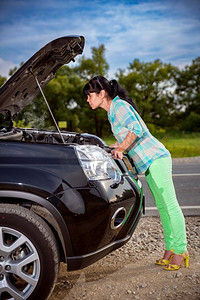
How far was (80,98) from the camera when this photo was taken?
3131 cm

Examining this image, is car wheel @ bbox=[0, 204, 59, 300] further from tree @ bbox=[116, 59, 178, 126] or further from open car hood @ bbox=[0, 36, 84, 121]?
tree @ bbox=[116, 59, 178, 126]

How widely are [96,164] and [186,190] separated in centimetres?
475

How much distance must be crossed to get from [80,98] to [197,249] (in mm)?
28052

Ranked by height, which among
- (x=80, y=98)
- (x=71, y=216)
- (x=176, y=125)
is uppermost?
(x=71, y=216)

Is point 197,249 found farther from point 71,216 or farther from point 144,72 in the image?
point 144,72

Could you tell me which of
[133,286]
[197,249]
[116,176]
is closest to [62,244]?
[116,176]

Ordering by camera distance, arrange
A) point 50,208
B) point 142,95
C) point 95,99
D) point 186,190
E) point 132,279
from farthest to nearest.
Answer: point 142,95 → point 186,190 → point 95,99 → point 132,279 → point 50,208

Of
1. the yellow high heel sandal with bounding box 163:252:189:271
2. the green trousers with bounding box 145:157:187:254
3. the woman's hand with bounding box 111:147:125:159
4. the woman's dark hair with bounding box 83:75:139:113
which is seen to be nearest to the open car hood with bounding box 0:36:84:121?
the woman's dark hair with bounding box 83:75:139:113

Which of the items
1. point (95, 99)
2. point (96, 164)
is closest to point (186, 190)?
point (95, 99)

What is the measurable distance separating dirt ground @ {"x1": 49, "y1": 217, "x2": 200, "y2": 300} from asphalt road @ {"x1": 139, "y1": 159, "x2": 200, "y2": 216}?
5.26ft

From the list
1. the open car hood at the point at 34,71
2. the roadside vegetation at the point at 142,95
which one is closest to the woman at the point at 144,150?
the open car hood at the point at 34,71

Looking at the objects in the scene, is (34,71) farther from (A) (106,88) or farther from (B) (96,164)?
(B) (96,164)

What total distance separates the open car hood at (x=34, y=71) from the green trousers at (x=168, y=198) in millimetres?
1153

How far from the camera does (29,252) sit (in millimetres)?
2516
